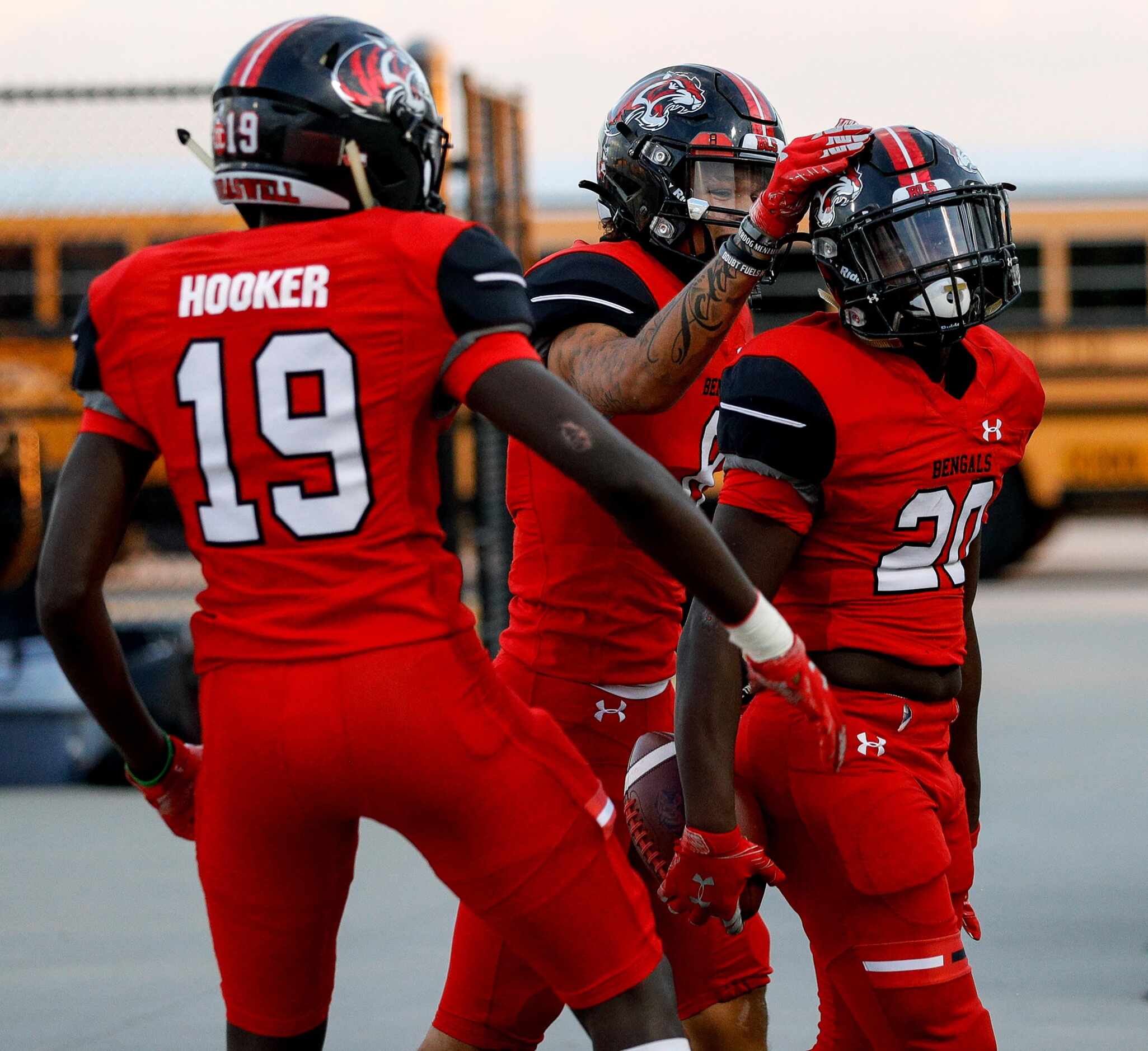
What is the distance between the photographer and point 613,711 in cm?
334

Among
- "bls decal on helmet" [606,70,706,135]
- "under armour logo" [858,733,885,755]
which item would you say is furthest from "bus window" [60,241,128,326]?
"under armour logo" [858,733,885,755]

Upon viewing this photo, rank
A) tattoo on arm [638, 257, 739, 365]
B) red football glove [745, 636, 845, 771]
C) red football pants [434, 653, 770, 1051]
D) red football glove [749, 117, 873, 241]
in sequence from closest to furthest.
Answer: red football glove [745, 636, 845, 771] < red football glove [749, 117, 873, 241] < tattoo on arm [638, 257, 739, 365] < red football pants [434, 653, 770, 1051]

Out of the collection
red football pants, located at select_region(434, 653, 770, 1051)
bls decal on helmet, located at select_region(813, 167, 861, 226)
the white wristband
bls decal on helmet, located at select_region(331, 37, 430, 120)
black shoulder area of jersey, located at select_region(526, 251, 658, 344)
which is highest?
bls decal on helmet, located at select_region(331, 37, 430, 120)

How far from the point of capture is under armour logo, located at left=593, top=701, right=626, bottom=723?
333 cm

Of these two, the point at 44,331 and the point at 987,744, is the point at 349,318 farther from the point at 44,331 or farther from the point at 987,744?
the point at 44,331

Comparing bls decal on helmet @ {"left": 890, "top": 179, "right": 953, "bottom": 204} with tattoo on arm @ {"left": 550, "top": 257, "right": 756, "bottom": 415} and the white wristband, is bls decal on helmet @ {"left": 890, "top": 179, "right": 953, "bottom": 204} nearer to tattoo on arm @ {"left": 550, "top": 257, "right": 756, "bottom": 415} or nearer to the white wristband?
tattoo on arm @ {"left": 550, "top": 257, "right": 756, "bottom": 415}

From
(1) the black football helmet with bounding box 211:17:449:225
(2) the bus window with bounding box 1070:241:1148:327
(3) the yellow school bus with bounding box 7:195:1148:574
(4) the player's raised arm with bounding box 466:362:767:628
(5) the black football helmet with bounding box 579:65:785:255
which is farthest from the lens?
(2) the bus window with bounding box 1070:241:1148:327

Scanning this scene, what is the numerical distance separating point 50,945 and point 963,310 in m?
3.88

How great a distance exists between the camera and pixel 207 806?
2469 millimetres

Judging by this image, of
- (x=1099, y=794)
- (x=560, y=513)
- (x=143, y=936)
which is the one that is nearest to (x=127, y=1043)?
(x=143, y=936)

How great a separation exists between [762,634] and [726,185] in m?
1.34

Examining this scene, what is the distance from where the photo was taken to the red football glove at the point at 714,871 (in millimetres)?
2717

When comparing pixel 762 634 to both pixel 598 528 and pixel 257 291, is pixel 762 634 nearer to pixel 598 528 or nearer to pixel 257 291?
pixel 257 291

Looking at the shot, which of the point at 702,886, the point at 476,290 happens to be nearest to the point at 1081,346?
the point at 702,886
